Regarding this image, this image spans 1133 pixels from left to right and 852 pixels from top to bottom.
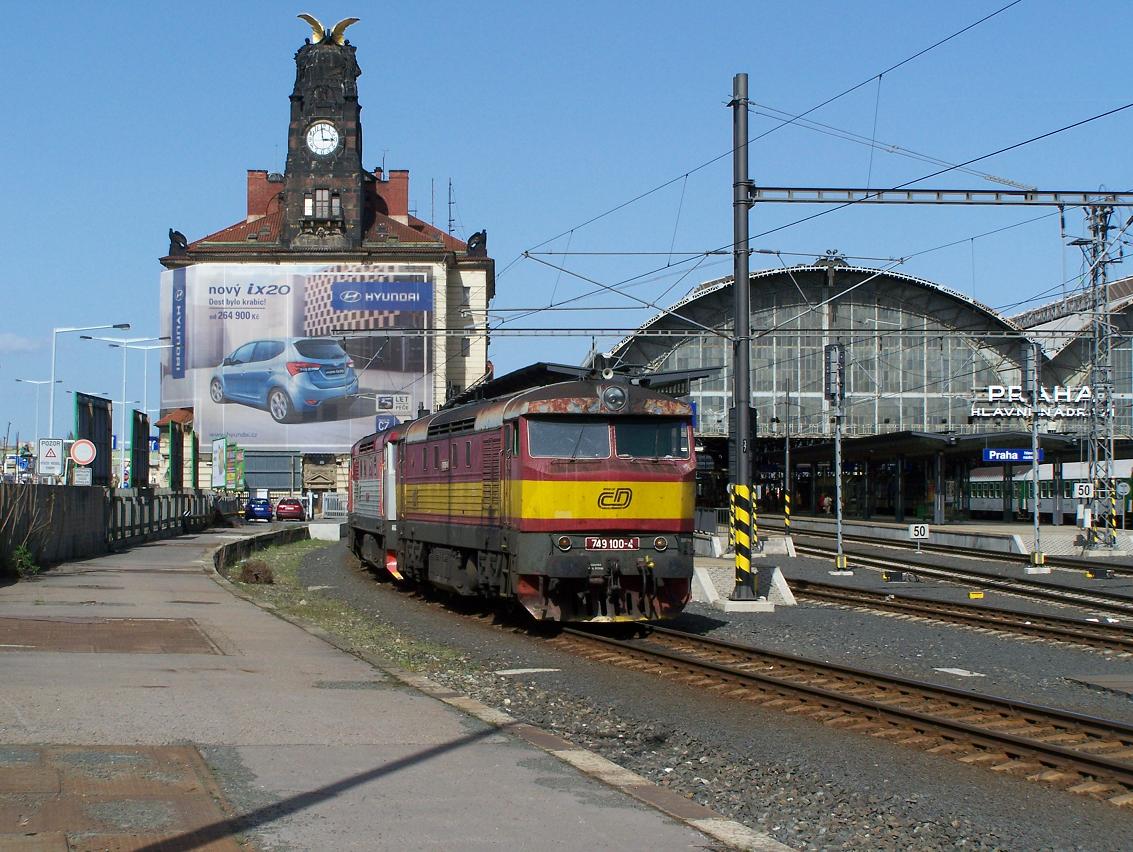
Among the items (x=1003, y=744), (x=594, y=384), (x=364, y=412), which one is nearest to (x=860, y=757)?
(x=1003, y=744)

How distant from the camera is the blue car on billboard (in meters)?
74.6

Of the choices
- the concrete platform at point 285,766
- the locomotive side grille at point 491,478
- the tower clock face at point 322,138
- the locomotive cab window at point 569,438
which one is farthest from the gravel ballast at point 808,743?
the tower clock face at point 322,138

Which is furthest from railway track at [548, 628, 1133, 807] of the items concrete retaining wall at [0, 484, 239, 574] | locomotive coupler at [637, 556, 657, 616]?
concrete retaining wall at [0, 484, 239, 574]

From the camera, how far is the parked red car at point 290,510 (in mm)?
69188

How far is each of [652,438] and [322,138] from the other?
68850mm

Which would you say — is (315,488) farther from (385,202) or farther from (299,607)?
(299,607)

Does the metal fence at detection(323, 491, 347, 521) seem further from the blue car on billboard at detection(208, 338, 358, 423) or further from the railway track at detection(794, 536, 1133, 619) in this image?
the railway track at detection(794, 536, 1133, 619)

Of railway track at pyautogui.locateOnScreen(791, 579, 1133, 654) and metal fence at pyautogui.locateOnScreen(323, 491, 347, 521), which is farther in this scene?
metal fence at pyautogui.locateOnScreen(323, 491, 347, 521)

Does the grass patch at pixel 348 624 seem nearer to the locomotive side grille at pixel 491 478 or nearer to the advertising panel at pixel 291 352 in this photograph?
the locomotive side grille at pixel 491 478

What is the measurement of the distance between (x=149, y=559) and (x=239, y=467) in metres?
37.7

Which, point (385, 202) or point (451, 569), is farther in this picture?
point (385, 202)

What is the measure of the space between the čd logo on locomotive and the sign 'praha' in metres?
52.9

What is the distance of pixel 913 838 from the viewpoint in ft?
24.4

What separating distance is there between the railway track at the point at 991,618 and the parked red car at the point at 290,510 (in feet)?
157
